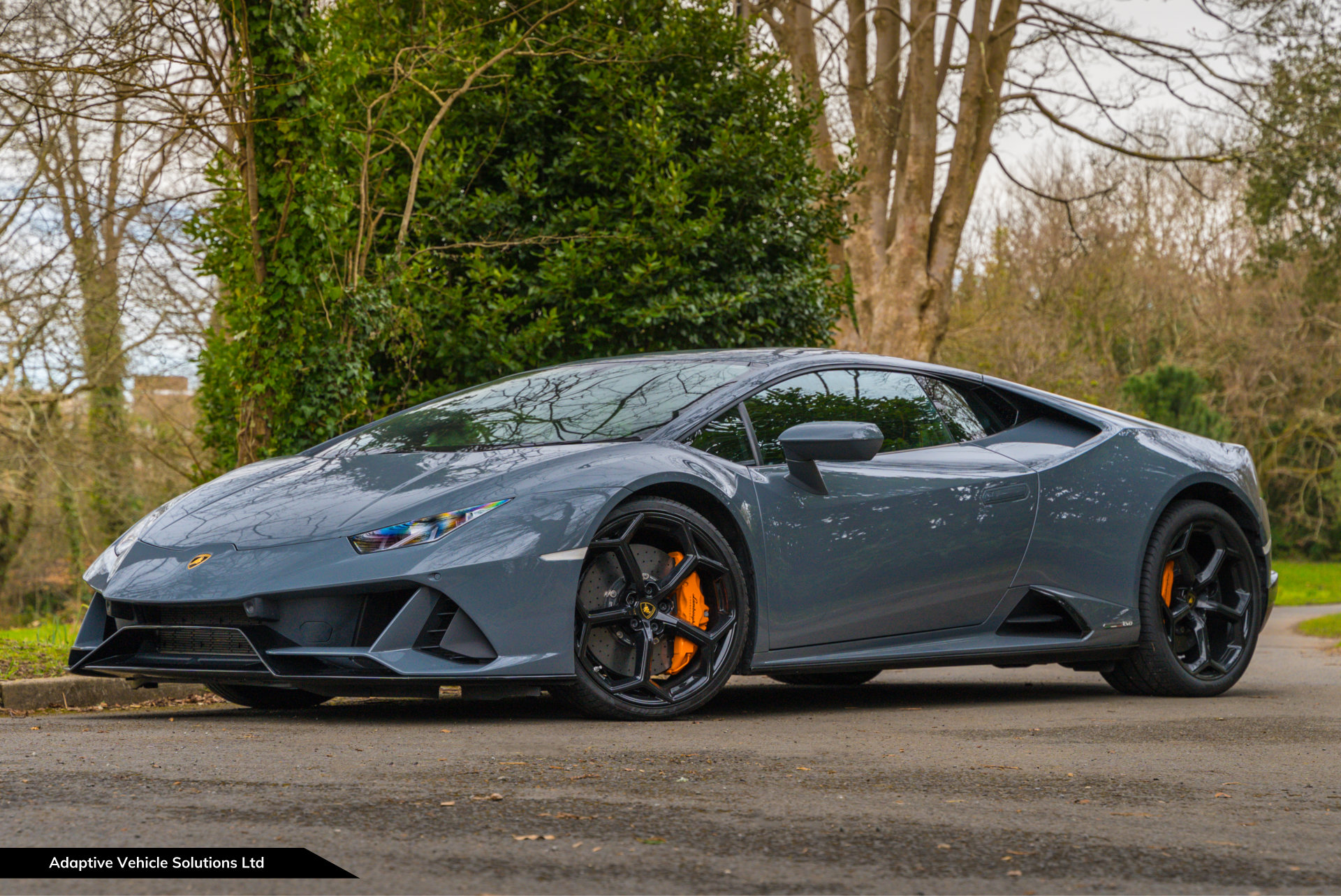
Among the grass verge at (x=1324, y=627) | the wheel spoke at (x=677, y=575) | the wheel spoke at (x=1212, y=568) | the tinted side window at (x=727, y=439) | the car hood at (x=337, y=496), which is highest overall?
the tinted side window at (x=727, y=439)

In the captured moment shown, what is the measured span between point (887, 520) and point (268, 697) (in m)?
2.46

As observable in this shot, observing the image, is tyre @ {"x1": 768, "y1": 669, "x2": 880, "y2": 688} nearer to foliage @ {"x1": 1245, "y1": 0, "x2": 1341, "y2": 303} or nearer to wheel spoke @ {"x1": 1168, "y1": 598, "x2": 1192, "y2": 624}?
wheel spoke @ {"x1": 1168, "y1": 598, "x2": 1192, "y2": 624}

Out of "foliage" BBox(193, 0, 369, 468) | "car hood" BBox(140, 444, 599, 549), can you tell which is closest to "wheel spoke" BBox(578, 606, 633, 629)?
"car hood" BBox(140, 444, 599, 549)

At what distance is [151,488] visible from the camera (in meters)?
24.5

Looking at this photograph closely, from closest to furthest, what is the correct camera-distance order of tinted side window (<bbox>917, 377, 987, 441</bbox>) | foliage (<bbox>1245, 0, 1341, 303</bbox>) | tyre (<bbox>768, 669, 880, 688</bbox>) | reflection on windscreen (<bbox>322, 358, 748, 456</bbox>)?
reflection on windscreen (<bbox>322, 358, 748, 456</bbox>) < tinted side window (<bbox>917, 377, 987, 441</bbox>) < tyre (<bbox>768, 669, 880, 688</bbox>) < foliage (<bbox>1245, 0, 1341, 303</bbox>)

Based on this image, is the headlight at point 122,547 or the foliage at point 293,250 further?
the foliage at point 293,250

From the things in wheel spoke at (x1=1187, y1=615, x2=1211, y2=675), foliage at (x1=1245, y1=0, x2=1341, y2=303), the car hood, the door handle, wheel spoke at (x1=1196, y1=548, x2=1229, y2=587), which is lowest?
wheel spoke at (x1=1187, y1=615, x2=1211, y2=675)

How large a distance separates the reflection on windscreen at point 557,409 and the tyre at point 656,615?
1.59 feet

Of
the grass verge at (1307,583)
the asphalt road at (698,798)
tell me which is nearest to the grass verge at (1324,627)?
the grass verge at (1307,583)

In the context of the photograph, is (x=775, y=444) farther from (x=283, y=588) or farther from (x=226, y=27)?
(x=226, y=27)

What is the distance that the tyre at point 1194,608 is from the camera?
6.32 m

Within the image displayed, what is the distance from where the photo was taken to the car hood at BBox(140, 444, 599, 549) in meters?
4.65

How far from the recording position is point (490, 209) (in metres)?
9.81

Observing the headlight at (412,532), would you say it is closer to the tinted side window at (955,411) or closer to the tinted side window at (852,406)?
the tinted side window at (852,406)
